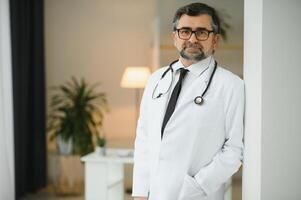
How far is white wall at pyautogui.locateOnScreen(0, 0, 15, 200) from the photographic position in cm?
392

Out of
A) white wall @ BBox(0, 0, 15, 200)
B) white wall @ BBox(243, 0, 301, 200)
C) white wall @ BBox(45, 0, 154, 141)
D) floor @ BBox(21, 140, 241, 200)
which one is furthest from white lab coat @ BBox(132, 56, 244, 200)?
white wall @ BBox(45, 0, 154, 141)

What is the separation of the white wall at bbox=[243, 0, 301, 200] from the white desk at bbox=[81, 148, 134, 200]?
2.57 metres

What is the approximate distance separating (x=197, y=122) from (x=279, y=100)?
452 millimetres

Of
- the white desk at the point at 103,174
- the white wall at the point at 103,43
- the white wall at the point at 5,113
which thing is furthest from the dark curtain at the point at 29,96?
the white desk at the point at 103,174

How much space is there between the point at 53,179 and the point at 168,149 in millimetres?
4691

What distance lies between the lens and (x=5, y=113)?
Result: 13.8 ft

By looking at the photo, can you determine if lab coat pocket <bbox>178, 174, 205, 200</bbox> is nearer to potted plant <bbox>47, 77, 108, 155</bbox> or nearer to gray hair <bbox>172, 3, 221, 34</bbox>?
gray hair <bbox>172, 3, 221, 34</bbox>

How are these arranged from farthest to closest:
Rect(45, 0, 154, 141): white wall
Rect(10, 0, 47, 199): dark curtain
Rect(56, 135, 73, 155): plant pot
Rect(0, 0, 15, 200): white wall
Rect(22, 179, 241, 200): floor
Answer: 1. Rect(45, 0, 154, 141): white wall
2. Rect(56, 135, 73, 155): plant pot
3. Rect(22, 179, 241, 200): floor
4. Rect(10, 0, 47, 199): dark curtain
5. Rect(0, 0, 15, 200): white wall

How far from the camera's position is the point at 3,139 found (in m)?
3.95

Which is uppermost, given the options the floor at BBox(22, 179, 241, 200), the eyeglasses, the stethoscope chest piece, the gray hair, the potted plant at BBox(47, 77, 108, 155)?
the gray hair

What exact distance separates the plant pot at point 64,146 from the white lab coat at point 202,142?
3.86 metres

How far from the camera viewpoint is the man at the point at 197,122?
6.17 ft

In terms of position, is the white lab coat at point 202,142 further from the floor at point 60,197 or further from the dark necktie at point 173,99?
the floor at point 60,197

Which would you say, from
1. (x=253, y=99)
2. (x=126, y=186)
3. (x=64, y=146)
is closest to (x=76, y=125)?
(x=64, y=146)
